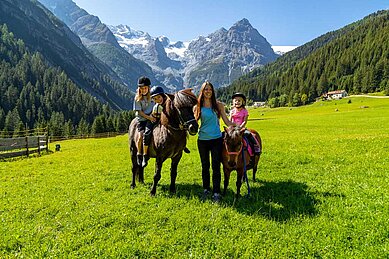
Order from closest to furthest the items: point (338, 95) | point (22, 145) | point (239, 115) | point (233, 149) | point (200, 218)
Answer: point (200, 218), point (233, 149), point (239, 115), point (22, 145), point (338, 95)

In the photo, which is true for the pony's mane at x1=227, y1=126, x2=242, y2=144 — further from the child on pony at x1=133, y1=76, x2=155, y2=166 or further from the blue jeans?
the child on pony at x1=133, y1=76, x2=155, y2=166

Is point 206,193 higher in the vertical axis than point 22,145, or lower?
lower

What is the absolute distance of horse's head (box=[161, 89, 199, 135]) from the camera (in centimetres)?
818

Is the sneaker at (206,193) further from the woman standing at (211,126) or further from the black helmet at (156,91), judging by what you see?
the black helmet at (156,91)

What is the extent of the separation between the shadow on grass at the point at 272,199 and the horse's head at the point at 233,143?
148cm

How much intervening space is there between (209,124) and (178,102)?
134 cm

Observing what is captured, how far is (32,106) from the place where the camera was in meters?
178

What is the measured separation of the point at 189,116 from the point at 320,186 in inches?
249

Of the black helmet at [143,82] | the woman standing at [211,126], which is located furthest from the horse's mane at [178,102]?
the black helmet at [143,82]

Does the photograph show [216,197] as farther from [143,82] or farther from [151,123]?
[143,82]

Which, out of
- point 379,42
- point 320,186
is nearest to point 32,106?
point 320,186

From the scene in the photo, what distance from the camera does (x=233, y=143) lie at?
8500 millimetres

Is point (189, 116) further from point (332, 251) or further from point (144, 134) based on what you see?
point (332, 251)

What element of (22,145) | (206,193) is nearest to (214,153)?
(206,193)
